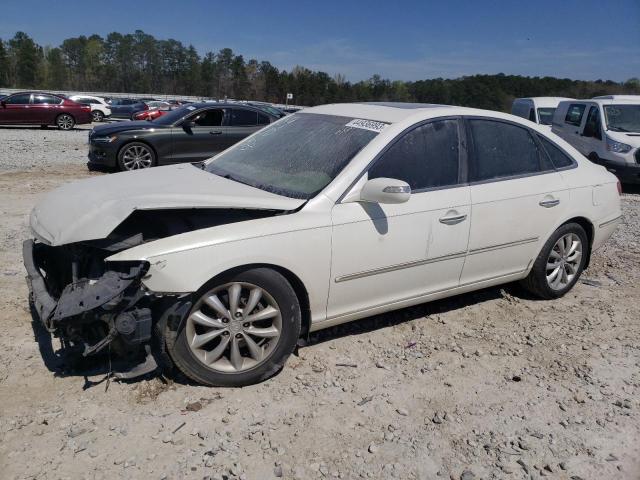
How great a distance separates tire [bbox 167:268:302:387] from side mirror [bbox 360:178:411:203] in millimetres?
746

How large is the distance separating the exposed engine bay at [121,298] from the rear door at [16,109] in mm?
20479

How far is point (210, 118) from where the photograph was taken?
11094mm

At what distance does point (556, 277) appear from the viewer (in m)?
4.78

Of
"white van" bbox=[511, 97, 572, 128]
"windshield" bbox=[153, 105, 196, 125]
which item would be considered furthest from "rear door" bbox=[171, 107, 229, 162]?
"white van" bbox=[511, 97, 572, 128]

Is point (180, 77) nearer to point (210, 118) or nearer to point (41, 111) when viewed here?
point (41, 111)

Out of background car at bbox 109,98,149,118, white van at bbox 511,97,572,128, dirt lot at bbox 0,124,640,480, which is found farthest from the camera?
background car at bbox 109,98,149,118

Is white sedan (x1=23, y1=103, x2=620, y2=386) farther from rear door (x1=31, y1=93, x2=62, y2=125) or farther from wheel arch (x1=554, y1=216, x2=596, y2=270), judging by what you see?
rear door (x1=31, y1=93, x2=62, y2=125)

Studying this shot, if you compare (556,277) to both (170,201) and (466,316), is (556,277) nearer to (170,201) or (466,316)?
(466,316)

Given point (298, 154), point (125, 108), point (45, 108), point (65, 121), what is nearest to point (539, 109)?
point (298, 154)

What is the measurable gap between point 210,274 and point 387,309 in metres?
1.37

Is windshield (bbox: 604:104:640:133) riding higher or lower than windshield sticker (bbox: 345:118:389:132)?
higher

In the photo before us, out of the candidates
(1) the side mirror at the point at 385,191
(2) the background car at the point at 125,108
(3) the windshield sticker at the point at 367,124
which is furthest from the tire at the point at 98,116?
(1) the side mirror at the point at 385,191

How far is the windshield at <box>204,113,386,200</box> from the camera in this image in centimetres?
359

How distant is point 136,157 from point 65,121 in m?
13.4
